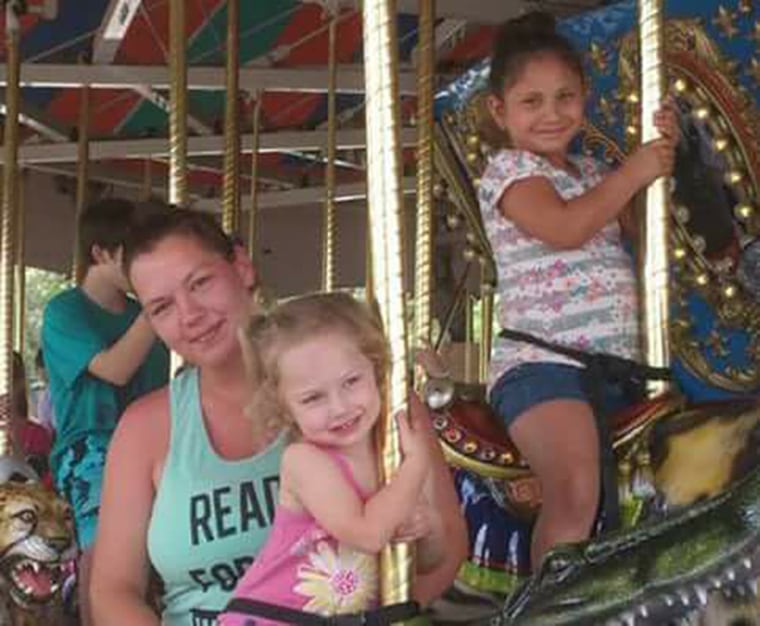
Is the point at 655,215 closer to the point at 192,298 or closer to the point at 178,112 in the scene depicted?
the point at 192,298

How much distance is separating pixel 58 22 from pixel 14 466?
11.0ft

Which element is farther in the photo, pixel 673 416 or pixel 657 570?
pixel 673 416

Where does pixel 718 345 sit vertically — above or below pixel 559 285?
below

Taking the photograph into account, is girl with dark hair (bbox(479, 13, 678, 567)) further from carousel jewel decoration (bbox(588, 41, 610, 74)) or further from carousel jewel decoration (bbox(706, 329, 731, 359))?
carousel jewel decoration (bbox(588, 41, 610, 74))

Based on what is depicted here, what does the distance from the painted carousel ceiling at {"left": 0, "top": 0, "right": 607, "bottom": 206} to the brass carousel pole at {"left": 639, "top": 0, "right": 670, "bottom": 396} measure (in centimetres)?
256

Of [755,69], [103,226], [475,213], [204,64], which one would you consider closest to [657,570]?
[103,226]

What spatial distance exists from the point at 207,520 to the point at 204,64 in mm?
4472

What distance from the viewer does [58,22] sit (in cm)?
575

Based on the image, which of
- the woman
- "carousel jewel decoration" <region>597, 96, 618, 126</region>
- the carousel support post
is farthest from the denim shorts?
"carousel jewel decoration" <region>597, 96, 618, 126</region>

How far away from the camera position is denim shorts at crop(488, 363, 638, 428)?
2129 mm

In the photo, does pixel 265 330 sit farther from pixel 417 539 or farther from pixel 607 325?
pixel 607 325

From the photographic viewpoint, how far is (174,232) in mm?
1954

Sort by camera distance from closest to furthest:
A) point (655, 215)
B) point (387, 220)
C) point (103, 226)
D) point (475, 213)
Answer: point (387, 220) → point (655, 215) → point (103, 226) → point (475, 213)

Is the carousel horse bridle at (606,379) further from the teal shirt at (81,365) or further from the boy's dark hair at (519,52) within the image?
the teal shirt at (81,365)
